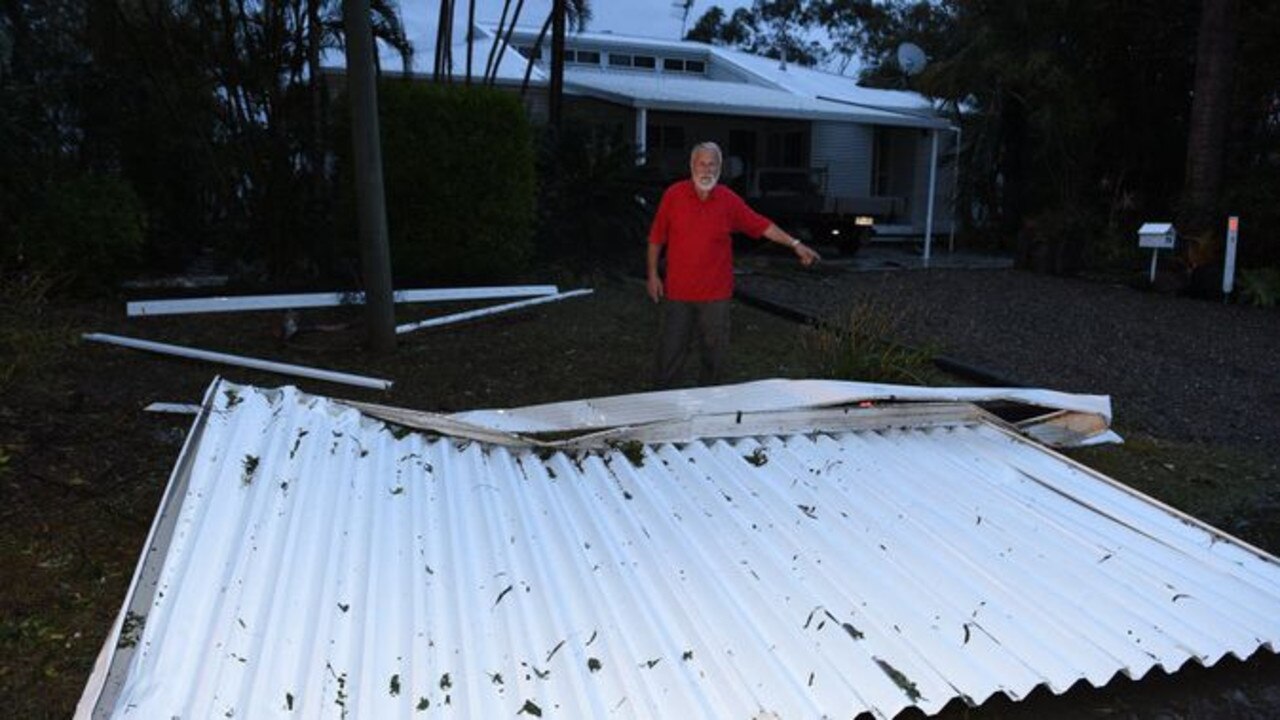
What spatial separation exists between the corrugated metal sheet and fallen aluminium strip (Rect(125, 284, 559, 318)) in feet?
13.3

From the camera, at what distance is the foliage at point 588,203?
35.3ft

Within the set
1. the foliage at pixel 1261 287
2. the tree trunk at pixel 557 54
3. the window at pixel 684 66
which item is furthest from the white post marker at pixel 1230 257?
the window at pixel 684 66

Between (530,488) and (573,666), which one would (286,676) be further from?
(530,488)

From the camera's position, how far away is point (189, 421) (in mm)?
5066

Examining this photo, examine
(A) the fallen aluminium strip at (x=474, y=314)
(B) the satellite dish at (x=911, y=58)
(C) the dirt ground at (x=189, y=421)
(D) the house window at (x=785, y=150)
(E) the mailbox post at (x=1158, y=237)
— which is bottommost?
(C) the dirt ground at (x=189, y=421)

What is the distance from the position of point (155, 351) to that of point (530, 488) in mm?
3862

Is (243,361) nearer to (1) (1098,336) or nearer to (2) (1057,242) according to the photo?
(1) (1098,336)

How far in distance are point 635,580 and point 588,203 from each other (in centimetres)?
807

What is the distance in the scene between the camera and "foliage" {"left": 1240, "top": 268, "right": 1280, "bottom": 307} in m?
11.8

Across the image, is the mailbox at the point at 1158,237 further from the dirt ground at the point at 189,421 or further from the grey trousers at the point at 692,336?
the grey trousers at the point at 692,336

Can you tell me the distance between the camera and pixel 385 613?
8.94 feet

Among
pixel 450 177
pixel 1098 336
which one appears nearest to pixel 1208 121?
pixel 1098 336

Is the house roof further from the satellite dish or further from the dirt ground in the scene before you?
the dirt ground

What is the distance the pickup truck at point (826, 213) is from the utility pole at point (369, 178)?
10.6 m
